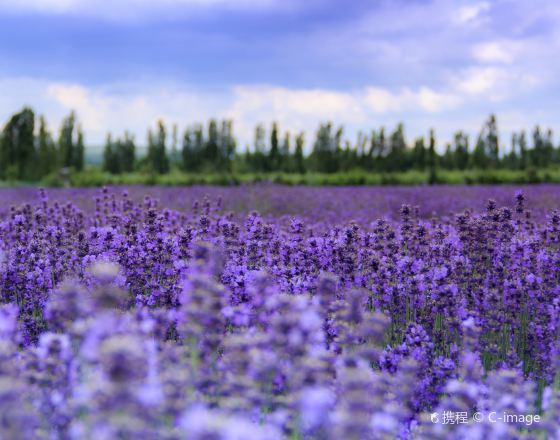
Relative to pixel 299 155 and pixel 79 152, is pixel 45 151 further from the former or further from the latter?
pixel 299 155

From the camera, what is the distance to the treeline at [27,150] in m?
34.4

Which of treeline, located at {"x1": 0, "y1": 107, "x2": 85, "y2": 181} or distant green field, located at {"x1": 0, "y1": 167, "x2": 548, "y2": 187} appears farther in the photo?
treeline, located at {"x1": 0, "y1": 107, "x2": 85, "y2": 181}

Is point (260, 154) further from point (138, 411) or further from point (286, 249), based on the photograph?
point (138, 411)

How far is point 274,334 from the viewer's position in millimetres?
1979

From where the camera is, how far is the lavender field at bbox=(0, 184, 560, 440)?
5.79ft

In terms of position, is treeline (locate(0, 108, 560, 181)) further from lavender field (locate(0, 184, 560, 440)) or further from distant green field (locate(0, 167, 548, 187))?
lavender field (locate(0, 184, 560, 440))

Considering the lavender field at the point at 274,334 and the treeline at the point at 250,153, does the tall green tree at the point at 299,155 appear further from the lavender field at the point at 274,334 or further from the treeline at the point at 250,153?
the lavender field at the point at 274,334

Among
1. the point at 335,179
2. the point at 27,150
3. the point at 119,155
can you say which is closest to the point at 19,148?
the point at 27,150

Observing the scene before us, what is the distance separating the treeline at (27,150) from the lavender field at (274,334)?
28750mm

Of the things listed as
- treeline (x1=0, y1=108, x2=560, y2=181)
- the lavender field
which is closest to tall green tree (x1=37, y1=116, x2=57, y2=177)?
treeline (x1=0, y1=108, x2=560, y2=181)

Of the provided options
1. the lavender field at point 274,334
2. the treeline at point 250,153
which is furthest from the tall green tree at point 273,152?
the lavender field at point 274,334

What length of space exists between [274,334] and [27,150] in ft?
118

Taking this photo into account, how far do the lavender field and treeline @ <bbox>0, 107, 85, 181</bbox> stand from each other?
→ 28.8 m

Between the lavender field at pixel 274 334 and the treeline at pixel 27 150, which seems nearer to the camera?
the lavender field at pixel 274 334
